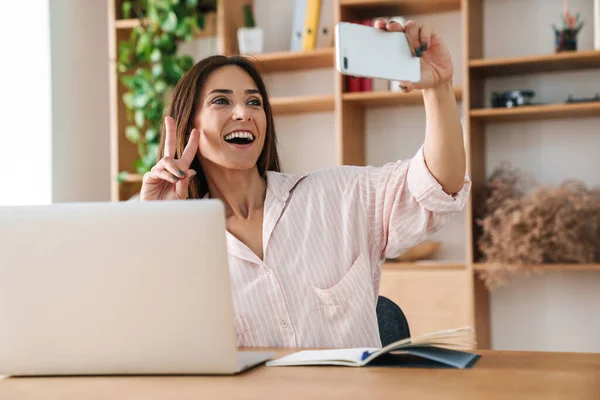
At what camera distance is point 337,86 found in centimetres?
343

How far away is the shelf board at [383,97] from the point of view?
3359 mm

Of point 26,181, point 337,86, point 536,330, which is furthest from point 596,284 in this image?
point 26,181

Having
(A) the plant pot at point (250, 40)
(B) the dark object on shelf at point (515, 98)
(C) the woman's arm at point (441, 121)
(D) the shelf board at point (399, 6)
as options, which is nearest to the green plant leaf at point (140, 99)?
(A) the plant pot at point (250, 40)

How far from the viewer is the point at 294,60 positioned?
3.60 metres

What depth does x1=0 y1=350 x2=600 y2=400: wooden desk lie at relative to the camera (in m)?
0.99

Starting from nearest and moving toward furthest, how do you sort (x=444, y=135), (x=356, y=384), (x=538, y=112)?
(x=356, y=384), (x=444, y=135), (x=538, y=112)

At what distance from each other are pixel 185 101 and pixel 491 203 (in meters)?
1.68

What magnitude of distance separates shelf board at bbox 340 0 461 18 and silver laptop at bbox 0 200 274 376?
8.09ft

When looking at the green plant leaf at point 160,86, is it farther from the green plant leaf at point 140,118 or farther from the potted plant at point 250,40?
the potted plant at point 250,40

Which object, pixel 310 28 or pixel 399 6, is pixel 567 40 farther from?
pixel 310 28

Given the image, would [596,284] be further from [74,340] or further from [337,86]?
[74,340]

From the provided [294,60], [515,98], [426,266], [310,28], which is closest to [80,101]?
[294,60]

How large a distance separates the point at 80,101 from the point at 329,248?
2420mm

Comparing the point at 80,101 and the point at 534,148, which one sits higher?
the point at 80,101
